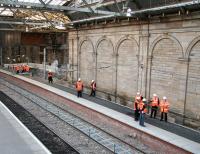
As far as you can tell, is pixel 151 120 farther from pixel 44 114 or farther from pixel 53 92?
pixel 53 92

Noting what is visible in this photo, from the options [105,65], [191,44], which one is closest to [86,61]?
[105,65]

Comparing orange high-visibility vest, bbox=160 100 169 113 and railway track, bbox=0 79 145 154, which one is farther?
orange high-visibility vest, bbox=160 100 169 113

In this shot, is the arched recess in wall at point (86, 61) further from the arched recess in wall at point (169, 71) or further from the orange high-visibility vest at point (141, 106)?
the orange high-visibility vest at point (141, 106)

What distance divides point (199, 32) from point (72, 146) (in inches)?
330

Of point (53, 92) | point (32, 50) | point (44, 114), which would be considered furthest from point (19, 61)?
point (44, 114)

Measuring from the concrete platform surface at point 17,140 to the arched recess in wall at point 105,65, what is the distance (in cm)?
1038

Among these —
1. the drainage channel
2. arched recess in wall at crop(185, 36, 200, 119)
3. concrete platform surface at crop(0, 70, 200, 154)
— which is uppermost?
arched recess in wall at crop(185, 36, 200, 119)

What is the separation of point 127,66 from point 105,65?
330 cm

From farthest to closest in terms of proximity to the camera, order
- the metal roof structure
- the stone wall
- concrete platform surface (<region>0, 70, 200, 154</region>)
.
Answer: the metal roof structure → the stone wall → concrete platform surface (<region>0, 70, 200, 154</region>)

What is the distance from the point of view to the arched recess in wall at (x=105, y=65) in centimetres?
2450

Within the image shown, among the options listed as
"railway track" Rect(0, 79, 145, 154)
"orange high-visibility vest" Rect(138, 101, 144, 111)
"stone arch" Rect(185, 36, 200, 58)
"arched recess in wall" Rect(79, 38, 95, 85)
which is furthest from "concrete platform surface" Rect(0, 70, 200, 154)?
"arched recess in wall" Rect(79, 38, 95, 85)

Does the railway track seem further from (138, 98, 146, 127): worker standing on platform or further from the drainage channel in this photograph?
(138, 98, 146, 127): worker standing on platform

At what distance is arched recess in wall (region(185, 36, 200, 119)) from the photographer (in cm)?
1608

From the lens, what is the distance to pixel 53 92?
25438 millimetres
